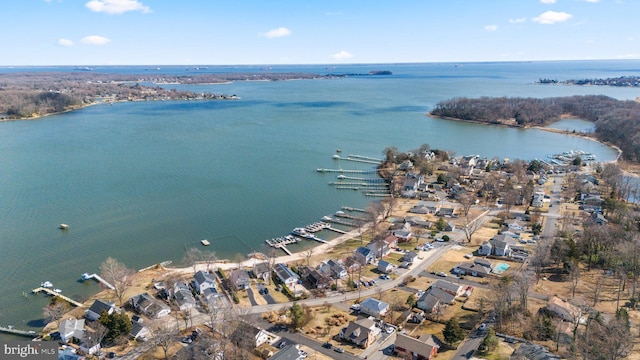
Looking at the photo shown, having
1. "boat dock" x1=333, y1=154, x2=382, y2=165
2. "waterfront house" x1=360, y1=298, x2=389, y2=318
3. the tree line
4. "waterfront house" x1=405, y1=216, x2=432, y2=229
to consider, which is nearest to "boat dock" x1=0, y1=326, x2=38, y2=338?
"waterfront house" x1=360, y1=298, x2=389, y2=318

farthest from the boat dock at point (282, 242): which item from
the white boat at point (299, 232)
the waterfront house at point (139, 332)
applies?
the waterfront house at point (139, 332)

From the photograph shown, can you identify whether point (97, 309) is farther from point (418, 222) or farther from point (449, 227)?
point (449, 227)

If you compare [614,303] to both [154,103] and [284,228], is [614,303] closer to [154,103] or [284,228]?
[284,228]

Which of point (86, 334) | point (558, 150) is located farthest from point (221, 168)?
point (558, 150)

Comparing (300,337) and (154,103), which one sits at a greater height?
(154,103)

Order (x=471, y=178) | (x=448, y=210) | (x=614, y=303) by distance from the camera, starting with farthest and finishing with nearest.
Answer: (x=471, y=178)
(x=448, y=210)
(x=614, y=303)

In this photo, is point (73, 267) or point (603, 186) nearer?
point (73, 267)

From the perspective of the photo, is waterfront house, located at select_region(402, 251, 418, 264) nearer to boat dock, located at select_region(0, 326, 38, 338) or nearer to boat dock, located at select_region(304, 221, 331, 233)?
boat dock, located at select_region(304, 221, 331, 233)
